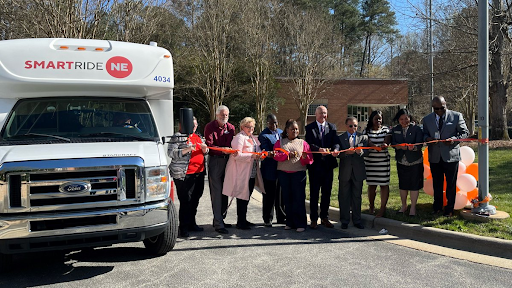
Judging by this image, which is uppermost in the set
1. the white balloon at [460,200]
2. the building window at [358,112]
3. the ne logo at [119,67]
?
the building window at [358,112]

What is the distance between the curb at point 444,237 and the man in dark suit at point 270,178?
Answer: 5.00 ft

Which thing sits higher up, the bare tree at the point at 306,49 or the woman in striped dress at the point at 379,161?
the bare tree at the point at 306,49

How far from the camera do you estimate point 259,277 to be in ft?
15.8

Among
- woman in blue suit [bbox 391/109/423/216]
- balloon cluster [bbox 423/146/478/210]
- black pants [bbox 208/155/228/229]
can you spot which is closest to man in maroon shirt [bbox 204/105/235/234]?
black pants [bbox 208/155/228/229]

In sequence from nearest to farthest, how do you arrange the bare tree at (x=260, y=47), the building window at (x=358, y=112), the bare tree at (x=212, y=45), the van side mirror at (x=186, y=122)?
1. the van side mirror at (x=186, y=122)
2. the bare tree at (x=212, y=45)
3. the bare tree at (x=260, y=47)
4. the building window at (x=358, y=112)

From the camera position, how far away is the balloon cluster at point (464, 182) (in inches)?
273

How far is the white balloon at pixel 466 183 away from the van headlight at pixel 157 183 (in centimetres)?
497

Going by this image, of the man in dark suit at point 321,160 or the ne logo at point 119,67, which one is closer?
the ne logo at point 119,67

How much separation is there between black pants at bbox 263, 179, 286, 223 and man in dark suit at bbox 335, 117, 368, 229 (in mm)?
1123

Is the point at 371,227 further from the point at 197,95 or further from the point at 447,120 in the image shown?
the point at 197,95

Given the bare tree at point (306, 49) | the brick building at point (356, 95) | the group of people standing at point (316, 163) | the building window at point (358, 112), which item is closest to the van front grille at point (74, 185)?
the group of people standing at point (316, 163)

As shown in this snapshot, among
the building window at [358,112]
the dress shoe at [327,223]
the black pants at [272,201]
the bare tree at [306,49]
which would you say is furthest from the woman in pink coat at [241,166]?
the building window at [358,112]

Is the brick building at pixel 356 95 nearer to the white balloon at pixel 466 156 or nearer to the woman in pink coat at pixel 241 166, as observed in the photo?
the white balloon at pixel 466 156

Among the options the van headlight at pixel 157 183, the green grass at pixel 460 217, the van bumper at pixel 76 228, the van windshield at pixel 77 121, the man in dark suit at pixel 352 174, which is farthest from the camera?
the man in dark suit at pixel 352 174
